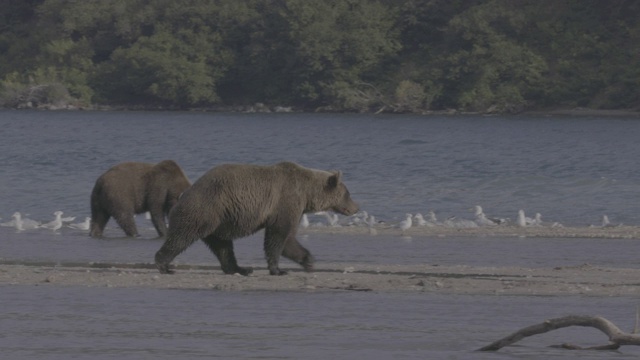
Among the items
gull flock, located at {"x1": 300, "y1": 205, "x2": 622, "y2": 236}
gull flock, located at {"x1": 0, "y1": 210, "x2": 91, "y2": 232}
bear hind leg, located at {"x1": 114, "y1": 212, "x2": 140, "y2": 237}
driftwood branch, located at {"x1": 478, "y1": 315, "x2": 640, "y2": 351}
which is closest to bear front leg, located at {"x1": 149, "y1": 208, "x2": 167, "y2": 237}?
bear hind leg, located at {"x1": 114, "y1": 212, "x2": 140, "y2": 237}

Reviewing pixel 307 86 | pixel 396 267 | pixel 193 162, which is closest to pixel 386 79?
pixel 307 86

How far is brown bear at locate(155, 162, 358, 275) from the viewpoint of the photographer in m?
15.1

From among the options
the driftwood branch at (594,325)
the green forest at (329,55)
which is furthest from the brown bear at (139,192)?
the green forest at (329,55)

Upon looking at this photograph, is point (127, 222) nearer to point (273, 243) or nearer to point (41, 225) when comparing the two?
point (41, 225)

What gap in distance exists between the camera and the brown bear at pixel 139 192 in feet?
66.8

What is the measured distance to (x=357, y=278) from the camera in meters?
15.5

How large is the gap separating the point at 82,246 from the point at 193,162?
2556 cm

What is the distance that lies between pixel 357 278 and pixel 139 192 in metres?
5.73

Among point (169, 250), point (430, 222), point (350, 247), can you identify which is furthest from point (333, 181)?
point (430, 222)

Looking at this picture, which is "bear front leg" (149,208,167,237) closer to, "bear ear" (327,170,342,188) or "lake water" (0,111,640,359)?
"lake water" (0,111,640,359)

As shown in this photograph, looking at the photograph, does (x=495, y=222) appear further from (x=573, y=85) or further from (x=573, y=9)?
(x=573, y=9)

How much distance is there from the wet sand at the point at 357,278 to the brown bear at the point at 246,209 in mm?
239

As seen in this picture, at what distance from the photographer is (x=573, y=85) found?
252 feet

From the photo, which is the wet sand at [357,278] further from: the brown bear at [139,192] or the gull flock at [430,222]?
the gull flock at [430,222]
